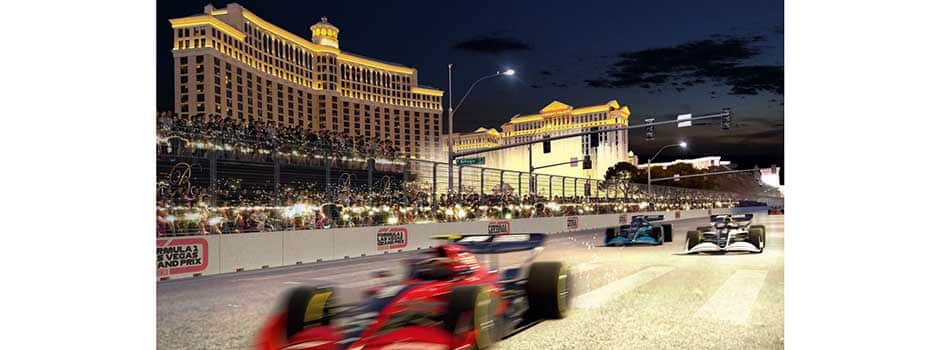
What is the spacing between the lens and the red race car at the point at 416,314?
20.4 ft

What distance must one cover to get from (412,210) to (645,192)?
145 feet

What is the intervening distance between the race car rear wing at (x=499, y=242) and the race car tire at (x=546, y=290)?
0.38 meters

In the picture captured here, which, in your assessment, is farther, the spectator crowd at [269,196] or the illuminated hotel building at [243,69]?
the illuminated hotel building at [243,69]

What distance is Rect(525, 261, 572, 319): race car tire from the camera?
29.3 feet

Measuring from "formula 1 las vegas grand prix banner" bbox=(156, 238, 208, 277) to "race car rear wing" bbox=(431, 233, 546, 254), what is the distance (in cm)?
896

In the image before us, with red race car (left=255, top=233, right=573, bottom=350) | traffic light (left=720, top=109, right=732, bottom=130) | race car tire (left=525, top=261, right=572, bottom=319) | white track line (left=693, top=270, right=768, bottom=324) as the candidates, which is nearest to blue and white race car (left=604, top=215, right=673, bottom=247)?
traffic light (left=720, top=109, right=732, bottom=130)

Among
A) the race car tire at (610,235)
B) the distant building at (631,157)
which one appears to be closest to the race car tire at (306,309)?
the race car tire at (610,235)

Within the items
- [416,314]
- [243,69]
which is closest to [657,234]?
[416,314]

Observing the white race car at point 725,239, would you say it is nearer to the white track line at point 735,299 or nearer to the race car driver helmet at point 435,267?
the white track line at point 735,299

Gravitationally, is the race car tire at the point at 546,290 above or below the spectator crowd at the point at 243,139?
below

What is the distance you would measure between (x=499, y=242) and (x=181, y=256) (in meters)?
9.73

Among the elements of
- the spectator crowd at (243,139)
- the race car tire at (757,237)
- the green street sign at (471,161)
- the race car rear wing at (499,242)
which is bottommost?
the race car tire at (757,237)
